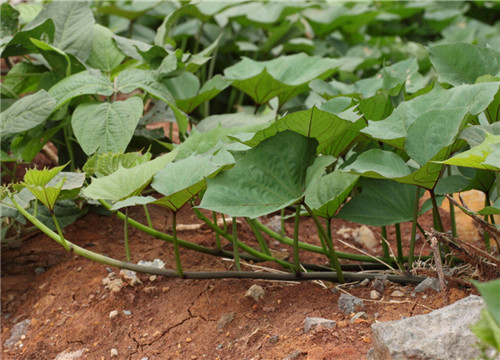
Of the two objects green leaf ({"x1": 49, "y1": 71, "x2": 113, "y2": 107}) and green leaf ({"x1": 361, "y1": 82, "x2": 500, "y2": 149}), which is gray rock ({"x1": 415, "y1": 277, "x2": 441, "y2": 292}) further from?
green leaf ({"x1": 49, "y1": 71, "x2": 113, "y2": 107})

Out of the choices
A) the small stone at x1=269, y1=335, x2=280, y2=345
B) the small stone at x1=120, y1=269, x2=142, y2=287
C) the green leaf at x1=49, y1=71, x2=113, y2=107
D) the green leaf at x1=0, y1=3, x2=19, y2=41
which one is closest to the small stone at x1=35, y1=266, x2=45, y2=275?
the small stone at x1=120, y1=269, x2=142, y2=287

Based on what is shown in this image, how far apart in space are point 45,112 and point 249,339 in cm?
77

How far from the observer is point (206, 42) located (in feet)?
8.86

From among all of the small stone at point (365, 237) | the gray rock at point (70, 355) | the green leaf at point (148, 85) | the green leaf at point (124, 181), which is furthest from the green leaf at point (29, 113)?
the small stone at point (365, 237)

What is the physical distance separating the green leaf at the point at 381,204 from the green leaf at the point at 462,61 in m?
0.34

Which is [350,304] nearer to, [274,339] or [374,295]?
[374,295]

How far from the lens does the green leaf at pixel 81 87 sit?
1.50m

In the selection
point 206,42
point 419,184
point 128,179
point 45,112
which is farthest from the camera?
point 206,42

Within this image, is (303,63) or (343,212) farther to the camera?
(303,63)

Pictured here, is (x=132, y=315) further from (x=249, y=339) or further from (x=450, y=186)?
(x=450, y=186)

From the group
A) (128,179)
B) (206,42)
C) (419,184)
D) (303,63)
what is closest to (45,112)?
(128,179)

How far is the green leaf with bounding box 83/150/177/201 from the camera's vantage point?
43.9 inches

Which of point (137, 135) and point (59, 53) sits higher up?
point (59, 53)

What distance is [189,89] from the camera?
1688 millimetres
